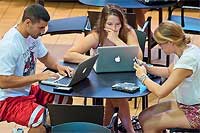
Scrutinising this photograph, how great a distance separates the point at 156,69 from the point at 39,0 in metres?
2.60

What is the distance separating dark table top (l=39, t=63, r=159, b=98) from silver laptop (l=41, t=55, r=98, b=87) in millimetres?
34

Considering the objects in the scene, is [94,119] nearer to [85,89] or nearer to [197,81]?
[85,89]

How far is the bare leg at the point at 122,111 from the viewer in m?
4.08

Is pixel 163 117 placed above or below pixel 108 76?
below

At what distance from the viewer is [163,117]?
346 centimetres

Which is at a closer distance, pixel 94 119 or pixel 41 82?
pixel 94 119

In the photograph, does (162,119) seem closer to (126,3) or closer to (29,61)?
(29,61)

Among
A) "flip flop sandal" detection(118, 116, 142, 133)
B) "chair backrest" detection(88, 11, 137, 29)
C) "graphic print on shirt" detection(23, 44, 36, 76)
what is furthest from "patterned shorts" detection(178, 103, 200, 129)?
"chair backrest" detection(88, 11, 137, 29)

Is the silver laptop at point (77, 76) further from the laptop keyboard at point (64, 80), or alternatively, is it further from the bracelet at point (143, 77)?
the bracelet at point (143, 77)

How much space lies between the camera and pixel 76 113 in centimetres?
304

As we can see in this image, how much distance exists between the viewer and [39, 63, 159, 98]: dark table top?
10.7 ft

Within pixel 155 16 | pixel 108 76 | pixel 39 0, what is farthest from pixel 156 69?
pixel 155 16

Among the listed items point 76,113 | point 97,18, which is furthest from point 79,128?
point 97,18

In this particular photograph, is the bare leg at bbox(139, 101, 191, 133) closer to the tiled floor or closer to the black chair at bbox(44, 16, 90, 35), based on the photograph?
the black chair at bbox(44, 16, 90, 35)
